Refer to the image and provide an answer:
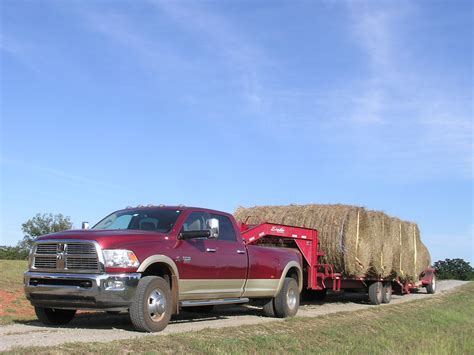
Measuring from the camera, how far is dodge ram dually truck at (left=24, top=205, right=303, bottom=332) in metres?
8.51

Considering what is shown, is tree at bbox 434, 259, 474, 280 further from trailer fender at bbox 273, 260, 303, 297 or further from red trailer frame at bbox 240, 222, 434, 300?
trailer fender at bbox 273, 260, 303, 297

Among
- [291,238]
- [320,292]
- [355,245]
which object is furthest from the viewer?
[320,292]

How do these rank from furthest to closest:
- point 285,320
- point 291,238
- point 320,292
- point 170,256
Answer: point 320,292, point 291,238, point 285,320, point 170,256

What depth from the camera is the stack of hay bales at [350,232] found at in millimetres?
16047

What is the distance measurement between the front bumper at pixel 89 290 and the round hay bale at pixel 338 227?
27.4 ft

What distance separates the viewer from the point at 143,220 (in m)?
10.1

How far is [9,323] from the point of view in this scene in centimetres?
997

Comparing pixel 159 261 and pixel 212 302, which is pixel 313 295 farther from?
pixel 159 261

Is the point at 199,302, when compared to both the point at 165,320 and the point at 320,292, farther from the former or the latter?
the point at 320,292

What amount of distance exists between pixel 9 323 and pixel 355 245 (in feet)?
30.7

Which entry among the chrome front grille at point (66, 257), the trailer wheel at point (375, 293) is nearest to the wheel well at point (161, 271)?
the chrome front grille at point (66, 257)

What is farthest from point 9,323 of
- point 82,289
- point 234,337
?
point 234,337

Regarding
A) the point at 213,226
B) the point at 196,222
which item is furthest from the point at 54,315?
the point at 213,226

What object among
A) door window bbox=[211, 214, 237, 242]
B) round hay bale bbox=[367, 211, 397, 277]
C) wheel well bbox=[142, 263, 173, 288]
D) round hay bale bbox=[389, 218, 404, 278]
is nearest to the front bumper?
wheel well bbox=[142, 263, 173, 288]
